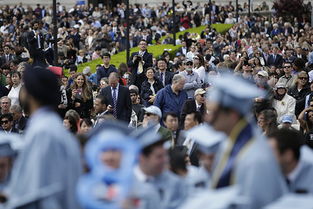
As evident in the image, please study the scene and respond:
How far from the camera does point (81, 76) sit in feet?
59.4

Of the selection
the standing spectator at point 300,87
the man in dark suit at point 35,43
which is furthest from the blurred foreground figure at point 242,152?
the man in dark suit at point 35,43

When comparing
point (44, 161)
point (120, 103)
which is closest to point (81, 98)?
point (120, 103)

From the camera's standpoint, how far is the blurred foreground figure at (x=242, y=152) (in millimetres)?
5688

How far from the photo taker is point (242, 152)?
5.77 metres

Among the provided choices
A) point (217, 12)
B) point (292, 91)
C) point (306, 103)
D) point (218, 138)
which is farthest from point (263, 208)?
point (217, 12)

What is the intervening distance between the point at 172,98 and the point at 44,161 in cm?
1004

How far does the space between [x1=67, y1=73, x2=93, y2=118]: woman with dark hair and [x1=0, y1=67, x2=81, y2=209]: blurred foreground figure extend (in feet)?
36.4

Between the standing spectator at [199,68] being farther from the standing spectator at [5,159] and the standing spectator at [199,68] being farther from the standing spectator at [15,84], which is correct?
the standing spectator at [5,159]

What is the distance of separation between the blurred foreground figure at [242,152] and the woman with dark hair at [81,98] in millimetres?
11642

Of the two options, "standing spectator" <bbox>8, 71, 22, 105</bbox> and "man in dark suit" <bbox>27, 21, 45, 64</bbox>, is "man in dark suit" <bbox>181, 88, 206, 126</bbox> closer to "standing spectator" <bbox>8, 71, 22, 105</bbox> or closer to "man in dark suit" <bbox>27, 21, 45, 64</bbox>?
"standing spectator" <bbox>8, 71, 22, 105</bbox>

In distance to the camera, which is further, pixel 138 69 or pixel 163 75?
pixel 138 69

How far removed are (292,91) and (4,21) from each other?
96.8ft

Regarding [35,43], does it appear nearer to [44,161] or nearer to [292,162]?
[292,162]

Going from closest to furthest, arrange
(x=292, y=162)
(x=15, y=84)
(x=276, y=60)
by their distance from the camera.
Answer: (x=292, y=162), (x=15, y=84), (x=276, y=60)
